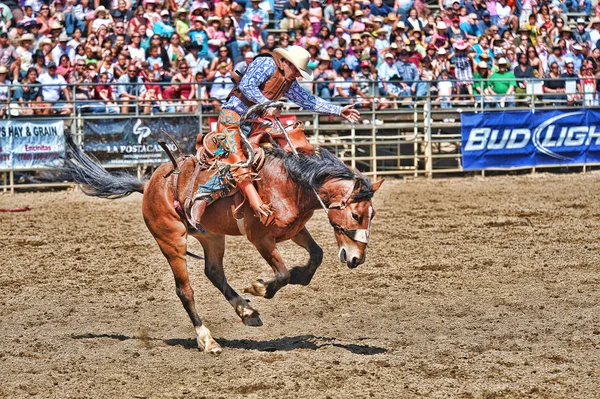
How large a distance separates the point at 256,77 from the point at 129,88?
9.64 m

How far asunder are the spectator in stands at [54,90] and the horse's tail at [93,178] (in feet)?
25.9

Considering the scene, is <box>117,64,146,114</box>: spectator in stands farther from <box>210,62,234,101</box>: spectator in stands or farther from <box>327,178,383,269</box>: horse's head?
<box>327,178,383,269</box>: horse's head

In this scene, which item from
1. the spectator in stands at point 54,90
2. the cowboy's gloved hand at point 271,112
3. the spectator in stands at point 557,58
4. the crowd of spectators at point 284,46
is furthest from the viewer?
the spectator in stands at point 557,58

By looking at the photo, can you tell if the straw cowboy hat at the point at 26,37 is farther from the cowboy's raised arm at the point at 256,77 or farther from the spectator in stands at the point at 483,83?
the cowboy's raised arm at the point at 256,77

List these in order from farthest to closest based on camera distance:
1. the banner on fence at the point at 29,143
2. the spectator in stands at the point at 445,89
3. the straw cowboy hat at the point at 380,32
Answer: the straw cowboy hat at the point at 380,32, the spectator in stands at the point at 445,89, the banner on fence at the point at 29,143

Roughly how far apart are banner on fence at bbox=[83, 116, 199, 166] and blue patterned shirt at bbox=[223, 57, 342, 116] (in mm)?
8430

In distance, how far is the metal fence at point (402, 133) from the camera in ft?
51.9

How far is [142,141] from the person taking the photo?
14875 millimetres

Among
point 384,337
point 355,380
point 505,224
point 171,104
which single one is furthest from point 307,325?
point 171,104

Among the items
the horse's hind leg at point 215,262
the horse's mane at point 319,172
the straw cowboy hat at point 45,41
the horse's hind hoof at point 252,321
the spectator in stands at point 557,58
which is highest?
the straw cowboy hat at point 45,41

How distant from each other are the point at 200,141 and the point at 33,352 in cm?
184

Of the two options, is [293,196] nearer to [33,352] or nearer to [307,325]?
[307,325]

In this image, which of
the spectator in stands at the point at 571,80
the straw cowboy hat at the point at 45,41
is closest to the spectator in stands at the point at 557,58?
the spectator in stands at the point at 571,80

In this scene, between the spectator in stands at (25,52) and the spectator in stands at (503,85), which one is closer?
the spectator in stands at (25,52)
